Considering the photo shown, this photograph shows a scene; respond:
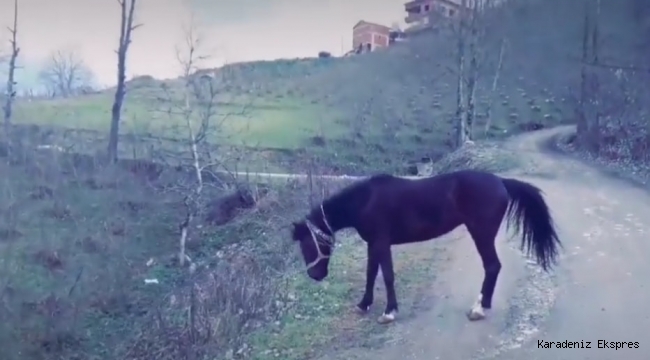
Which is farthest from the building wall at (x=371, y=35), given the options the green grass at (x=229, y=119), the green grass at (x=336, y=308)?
the green grass at (x=336, y=308)

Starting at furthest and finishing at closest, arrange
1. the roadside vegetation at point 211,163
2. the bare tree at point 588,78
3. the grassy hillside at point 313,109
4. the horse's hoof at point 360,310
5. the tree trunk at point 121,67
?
the bare tree at point 588,78 → the tree trunk at point 121,67 → the grassy hillside at point 313,109 → the roadside vegetation at point 211,163 → the horse's hoof at point 360,310

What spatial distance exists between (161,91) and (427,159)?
374 centimetres

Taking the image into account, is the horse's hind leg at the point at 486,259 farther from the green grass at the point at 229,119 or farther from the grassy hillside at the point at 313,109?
the green grass at the point at 229,119

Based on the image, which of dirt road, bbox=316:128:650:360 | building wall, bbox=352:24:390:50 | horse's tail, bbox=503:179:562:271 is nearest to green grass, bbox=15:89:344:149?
building wall, bbox=352:24:390:50

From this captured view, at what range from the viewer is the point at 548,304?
3.23 m

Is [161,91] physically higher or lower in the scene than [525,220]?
higher

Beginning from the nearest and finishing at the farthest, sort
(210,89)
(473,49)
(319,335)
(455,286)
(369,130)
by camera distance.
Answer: (319,335), (455,286), (210,89), (369,130), (473,49)

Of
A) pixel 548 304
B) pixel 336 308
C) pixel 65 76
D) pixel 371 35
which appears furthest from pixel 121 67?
pixel 548 304

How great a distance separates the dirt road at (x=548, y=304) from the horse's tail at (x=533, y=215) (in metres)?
0.35

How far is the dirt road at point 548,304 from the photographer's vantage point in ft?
8.95

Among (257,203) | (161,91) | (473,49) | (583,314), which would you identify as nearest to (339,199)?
(583,314)

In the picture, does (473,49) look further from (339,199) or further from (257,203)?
(339,199)

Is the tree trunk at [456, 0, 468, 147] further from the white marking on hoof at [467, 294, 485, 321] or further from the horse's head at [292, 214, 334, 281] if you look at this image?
the horse's head at [292, 214, 334, 281]

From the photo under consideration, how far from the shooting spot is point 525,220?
120 inches
